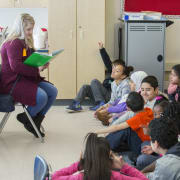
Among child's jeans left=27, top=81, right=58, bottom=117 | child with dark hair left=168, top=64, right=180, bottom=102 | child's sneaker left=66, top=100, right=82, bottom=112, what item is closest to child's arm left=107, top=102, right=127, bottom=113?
child with dark hair left=168, top=64, right=180, bottom=102

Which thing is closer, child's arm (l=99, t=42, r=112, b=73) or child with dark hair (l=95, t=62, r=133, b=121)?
child with dark hair (l=95, t=62, r=133, b=121)

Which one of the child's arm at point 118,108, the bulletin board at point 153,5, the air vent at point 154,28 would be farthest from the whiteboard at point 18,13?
the child's arm at point 118,108

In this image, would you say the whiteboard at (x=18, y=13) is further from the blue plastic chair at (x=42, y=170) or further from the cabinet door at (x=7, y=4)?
the blue plastic chair at (x=42, y=170)

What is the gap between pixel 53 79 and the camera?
207 inches

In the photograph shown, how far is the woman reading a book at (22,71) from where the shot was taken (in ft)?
11.2

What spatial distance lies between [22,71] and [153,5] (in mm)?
2878

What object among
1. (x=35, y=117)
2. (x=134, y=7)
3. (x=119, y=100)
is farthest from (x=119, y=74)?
(x=134, y=7)

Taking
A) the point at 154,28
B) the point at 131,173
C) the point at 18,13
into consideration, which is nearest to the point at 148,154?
the point at 131,173

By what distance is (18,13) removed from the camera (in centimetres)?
559

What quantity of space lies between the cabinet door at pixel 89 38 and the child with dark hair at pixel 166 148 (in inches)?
133

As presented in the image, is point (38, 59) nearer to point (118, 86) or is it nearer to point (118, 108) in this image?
point (118, 108)

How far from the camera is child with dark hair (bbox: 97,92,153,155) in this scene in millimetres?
2871

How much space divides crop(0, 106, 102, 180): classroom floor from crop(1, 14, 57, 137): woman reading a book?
24 cm

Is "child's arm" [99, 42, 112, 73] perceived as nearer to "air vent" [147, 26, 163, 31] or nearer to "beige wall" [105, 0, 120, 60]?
"beige wall" [105, 0, 120, 60]
